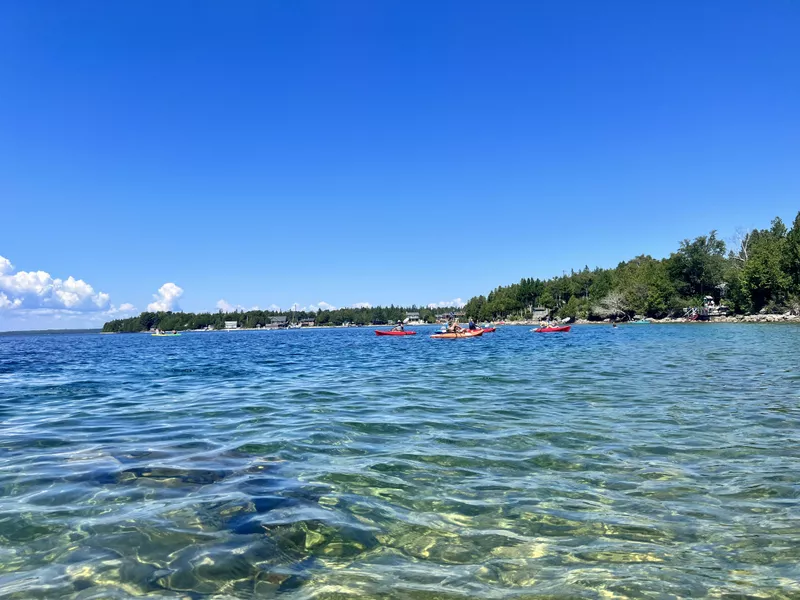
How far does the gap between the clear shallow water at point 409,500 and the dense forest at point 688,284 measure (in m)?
101

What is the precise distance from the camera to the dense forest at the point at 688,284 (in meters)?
93.9

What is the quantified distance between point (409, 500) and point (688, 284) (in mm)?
144231

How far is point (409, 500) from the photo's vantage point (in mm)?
6152

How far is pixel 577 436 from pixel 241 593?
6.98m

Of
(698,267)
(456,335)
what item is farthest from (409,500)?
(698,267)

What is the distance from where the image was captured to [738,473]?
682 centimetres

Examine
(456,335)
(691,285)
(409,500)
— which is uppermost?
(691,285)

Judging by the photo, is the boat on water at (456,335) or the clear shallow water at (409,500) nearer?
the clear shallow water at (409,500)

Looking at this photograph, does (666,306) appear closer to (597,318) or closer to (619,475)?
(597,318)

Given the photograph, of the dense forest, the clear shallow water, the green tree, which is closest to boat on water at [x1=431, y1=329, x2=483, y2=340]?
the clear shallow water

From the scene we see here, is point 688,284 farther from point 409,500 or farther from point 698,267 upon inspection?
point 409,500

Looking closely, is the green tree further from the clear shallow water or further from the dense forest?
the clear shallow water

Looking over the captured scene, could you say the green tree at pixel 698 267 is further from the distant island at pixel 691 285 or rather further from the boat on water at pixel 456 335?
the boat on water at pixel 456 335

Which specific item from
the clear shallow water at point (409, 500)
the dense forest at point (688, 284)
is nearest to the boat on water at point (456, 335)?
the clear shallow water at point (409, 500)
